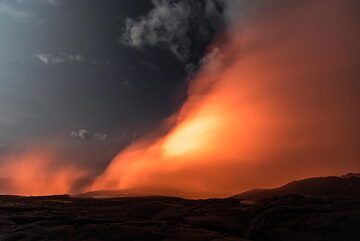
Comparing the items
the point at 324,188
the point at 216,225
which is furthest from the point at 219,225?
the point at 324,188

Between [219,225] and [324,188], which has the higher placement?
[324,188]

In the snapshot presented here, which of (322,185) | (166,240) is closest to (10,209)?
(166,240)

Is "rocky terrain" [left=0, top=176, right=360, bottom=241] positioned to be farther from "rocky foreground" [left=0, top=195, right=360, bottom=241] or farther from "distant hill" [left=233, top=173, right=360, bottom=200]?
"distant hill" [left=233, top=173, right=360, bottom=200]

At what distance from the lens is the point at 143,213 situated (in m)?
50.7

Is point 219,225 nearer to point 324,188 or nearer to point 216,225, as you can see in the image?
point 216,225

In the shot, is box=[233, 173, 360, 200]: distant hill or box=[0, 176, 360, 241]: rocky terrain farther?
box=[233, 173, 360, 200]: distant hill

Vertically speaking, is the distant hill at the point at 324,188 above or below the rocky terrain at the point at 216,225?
above

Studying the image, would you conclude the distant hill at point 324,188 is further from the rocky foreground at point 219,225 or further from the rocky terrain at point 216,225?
the rocky foreground at point 219,225

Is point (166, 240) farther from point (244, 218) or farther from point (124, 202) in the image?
point (124, 202)

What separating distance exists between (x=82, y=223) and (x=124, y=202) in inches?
873

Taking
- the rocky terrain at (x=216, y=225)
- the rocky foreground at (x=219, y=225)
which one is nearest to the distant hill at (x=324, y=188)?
the rocky terrain at (x=216, y=225)

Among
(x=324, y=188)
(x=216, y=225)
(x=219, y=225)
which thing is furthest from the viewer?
(x=324, y=188)

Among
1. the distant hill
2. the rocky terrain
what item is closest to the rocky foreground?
the rocky terrain

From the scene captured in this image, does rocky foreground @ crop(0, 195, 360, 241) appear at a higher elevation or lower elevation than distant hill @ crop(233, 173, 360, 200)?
lower
